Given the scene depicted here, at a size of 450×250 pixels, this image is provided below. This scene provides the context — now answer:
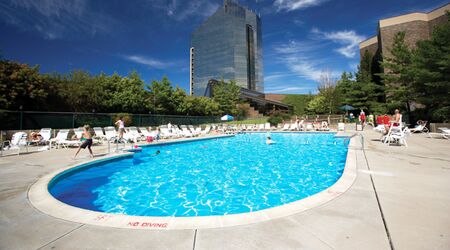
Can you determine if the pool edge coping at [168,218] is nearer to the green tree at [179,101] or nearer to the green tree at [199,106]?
the green tree at [179,101]

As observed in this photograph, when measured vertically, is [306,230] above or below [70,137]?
below

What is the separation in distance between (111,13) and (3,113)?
1906 centimetres

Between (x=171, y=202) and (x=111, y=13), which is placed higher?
(x=111, y=13)

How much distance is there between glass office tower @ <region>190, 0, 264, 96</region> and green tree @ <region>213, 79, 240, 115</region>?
33902 mm

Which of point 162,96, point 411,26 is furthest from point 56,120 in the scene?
point 411,26

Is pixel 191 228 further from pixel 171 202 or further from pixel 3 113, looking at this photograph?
pixel 3 113

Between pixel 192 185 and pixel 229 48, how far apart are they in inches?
3116

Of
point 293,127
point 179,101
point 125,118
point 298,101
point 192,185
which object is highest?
point 298,101

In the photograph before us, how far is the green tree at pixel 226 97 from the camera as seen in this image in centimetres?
4059

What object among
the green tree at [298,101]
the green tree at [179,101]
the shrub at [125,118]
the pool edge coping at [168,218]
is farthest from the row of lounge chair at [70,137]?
the green tree at [298,101]

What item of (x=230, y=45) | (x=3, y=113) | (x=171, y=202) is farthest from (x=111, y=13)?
(x=230, y=45)

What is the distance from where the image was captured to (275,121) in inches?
1178

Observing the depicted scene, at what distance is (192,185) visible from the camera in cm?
590

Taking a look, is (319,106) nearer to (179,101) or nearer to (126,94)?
(179,101)
